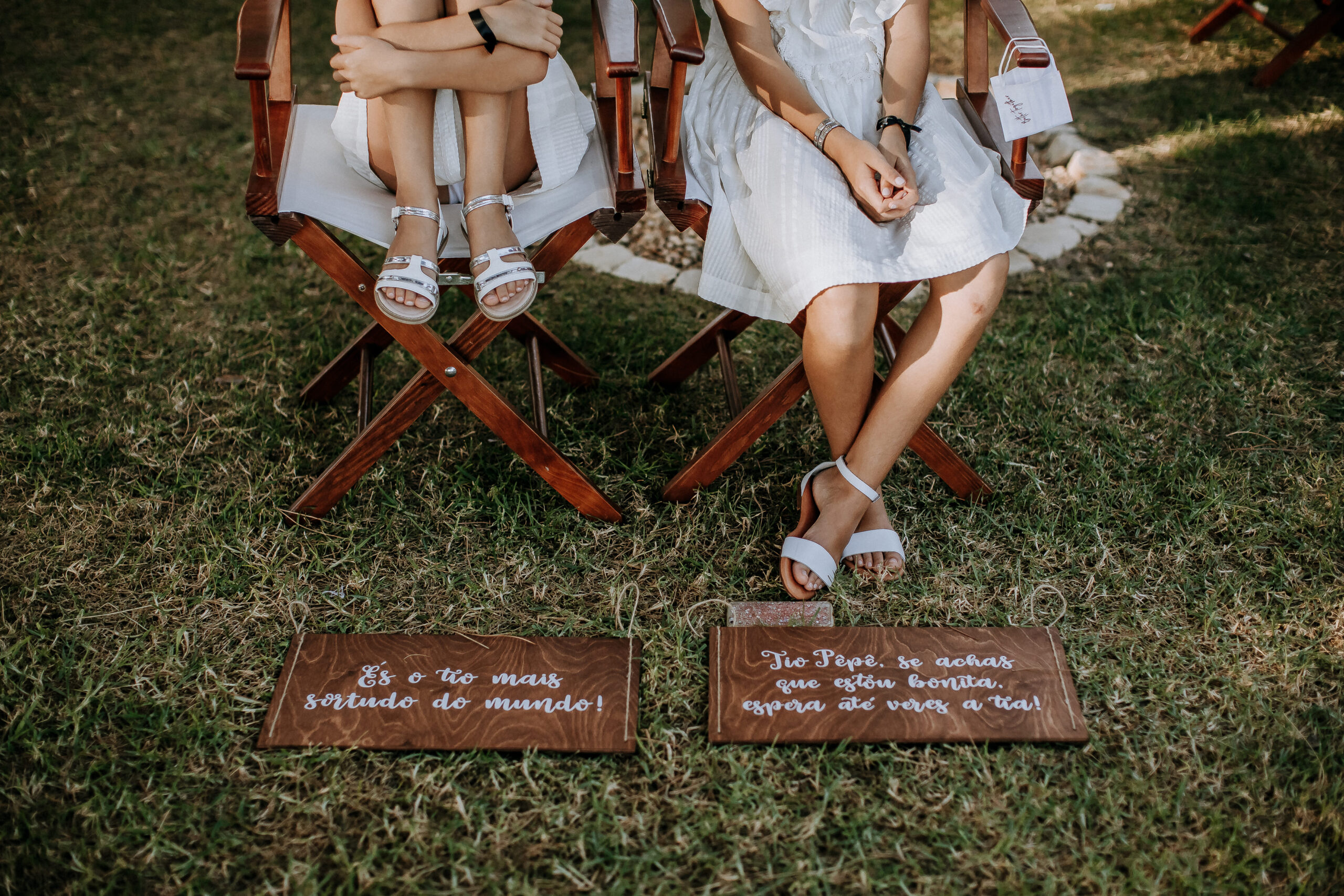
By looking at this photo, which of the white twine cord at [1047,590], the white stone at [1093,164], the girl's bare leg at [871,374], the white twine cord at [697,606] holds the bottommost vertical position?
the white stone at [1093,164]

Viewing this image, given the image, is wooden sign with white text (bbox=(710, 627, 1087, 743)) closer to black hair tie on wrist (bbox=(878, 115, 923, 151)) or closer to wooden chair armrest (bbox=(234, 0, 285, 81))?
black hair tie on wrist (bbox=(878, 115, 923, 151))

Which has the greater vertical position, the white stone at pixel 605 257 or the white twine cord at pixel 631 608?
the white twine cord at pixel 631 608

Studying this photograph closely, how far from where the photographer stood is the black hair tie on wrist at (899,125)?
6.98 ft

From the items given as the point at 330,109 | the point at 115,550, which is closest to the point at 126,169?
the point at 330,109

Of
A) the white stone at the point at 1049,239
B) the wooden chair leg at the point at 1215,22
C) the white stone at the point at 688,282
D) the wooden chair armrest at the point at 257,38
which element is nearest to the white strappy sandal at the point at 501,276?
the wooden chair armrest at the point at 257,38

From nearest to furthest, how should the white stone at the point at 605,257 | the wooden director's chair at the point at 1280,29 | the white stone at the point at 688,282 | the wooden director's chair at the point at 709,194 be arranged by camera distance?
1. the wooden director's chair at the point at 709,194
2. the white stone at the point at 688,282
3. the white stone at the point at 605,257
4. the wooden director's chair at the point at 1280,29

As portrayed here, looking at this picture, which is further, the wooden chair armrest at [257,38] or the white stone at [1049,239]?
the white stone at [1049,239]

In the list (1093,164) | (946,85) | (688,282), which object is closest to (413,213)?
(688,282)

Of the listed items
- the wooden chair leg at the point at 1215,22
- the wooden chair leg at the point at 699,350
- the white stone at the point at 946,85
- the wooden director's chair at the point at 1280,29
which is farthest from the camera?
the wooden chair leg at the point at 1215,22

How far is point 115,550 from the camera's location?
2182 millimetres

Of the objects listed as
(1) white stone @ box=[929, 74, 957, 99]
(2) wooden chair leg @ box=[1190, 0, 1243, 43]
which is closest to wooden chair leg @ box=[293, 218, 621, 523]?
(1) white stone @ box=[929, 74, 957, 99]

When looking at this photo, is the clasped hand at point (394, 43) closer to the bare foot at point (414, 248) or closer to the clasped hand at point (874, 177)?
the bare foot at point (414, 248)

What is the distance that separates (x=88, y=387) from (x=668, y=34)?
1.98 metres

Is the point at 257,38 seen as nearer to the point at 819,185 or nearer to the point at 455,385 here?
the point at 455,385
